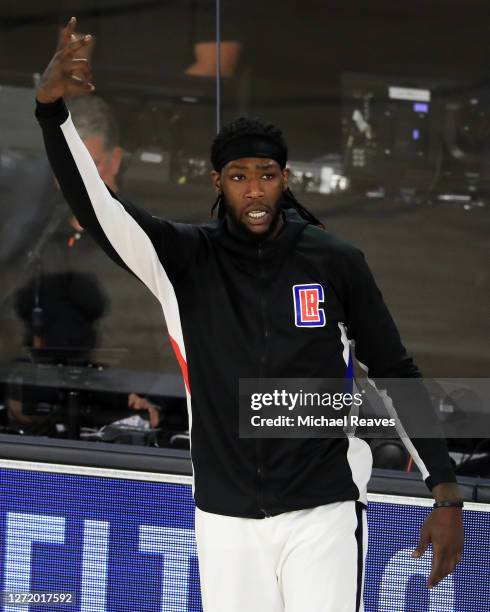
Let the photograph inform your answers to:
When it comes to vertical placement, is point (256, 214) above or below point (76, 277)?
below

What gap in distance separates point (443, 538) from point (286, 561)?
380 millimetres

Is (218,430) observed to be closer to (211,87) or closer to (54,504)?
(54,504)

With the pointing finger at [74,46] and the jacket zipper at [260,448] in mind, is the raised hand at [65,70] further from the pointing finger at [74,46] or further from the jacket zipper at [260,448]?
the jacket zipper at [260,448]

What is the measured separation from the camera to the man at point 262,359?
267 centimetres

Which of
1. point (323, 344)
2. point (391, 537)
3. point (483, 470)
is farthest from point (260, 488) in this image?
point (483, 470)

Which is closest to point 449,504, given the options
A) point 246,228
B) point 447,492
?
point 447,492

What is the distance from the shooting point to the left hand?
8.95ft

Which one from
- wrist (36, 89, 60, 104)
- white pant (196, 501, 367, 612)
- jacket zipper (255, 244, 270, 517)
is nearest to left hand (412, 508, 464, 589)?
white pant (196, 501, 367, 612)

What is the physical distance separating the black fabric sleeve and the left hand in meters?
0.08

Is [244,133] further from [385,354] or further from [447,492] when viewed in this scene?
[447,492]

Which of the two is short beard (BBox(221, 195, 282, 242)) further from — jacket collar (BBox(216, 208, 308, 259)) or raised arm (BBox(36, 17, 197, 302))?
raised arm (BBox(36, 17, 197, 302))

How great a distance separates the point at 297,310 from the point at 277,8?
3564 mm

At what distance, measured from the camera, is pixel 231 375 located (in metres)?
2.71

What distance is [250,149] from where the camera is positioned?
275 centimetres
